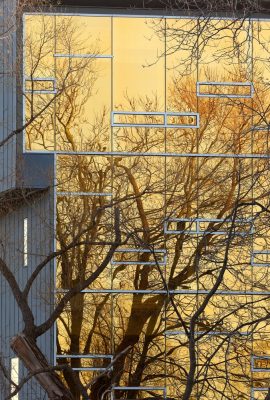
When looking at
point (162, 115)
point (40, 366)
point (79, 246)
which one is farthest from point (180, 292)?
point (40, 366)

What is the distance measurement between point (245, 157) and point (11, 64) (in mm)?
4186

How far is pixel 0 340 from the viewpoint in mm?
24094

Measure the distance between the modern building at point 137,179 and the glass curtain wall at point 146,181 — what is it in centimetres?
2

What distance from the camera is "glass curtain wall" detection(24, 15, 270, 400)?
2155cm

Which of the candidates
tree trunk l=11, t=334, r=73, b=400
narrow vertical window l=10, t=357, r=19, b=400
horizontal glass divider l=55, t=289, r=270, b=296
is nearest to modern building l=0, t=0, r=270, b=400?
horizontal glass divider l=55, t=289, r=270, b=296

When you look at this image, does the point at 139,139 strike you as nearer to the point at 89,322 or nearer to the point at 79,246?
the point at 79,246

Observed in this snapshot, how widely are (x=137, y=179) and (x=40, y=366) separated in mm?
7701

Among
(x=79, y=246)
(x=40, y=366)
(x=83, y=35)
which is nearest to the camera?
(x=40, y=366)

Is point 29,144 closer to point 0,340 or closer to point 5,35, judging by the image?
point 5,35

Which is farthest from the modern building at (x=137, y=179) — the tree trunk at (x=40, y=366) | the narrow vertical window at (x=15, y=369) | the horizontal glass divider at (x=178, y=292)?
the tree trunk at (x=40, y=366)

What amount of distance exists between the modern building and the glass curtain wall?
0.02 metres

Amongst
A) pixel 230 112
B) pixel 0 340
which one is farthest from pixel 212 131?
pixel 0 340

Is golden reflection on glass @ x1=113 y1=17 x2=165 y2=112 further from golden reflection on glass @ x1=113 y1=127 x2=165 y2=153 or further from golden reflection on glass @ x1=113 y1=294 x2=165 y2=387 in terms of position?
golden reflection on glass @ x1=113 y1=294 x2=165 y2=387

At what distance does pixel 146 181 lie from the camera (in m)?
21.8
